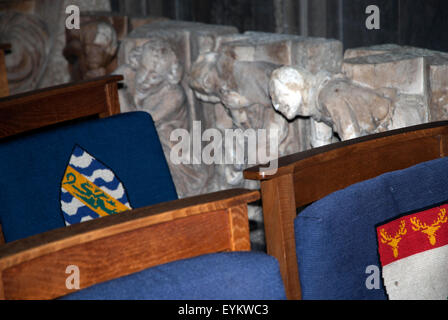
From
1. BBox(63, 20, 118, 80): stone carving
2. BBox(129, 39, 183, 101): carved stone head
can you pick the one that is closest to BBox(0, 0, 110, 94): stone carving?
BBox(63, 20, 118, 80): stone carving

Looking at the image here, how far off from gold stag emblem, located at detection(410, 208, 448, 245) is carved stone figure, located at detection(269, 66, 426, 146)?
3.15 feet

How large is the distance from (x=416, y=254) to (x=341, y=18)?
103 inches

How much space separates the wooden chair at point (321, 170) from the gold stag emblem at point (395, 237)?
0.19 metres

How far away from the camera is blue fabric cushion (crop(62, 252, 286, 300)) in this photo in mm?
1014

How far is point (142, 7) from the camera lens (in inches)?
206

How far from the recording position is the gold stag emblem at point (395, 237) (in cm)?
126

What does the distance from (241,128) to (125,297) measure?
2104 mm

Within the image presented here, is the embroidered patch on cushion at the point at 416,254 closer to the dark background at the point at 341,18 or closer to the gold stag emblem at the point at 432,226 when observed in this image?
the gold stag emblem at the point at 432,226

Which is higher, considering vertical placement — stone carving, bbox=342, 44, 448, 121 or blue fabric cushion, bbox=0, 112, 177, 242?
stone carving, bbox=342, 44, 448, 121

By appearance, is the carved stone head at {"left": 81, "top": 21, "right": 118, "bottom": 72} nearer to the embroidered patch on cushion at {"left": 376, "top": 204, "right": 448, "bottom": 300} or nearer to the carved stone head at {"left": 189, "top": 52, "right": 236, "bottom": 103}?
the carved stone head at {"left": 189, "top": 52, "right": 236, "bottom": 103}

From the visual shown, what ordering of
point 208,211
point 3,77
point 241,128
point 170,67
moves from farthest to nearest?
point 170,67
point 241,128
point 3,77
point 208,211
